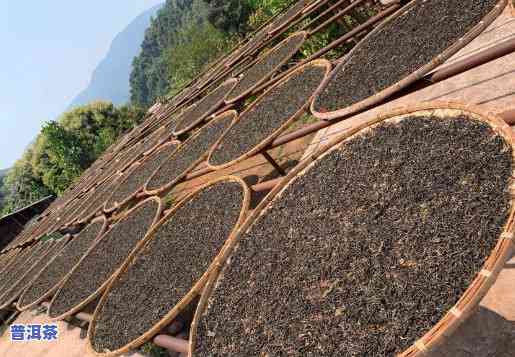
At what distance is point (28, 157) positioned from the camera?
3144 cm

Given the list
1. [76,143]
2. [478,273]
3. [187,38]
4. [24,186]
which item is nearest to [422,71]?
[478,273]

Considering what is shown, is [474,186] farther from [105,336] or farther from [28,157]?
[28,157]

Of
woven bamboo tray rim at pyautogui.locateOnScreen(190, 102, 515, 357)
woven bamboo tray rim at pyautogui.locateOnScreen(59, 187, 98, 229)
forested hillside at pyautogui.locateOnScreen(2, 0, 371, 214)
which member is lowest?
woven bamboo tray rim at pyautogui.locateOnScreen(190, 102, 515, 357)

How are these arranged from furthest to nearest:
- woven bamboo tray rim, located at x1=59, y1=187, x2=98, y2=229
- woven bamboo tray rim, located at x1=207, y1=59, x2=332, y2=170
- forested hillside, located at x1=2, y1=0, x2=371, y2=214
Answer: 1. forested hillside, located at x1=2, y1=0, x2=371, y2=214
2. woven bamboo tray rim, located at x1=59, y1=187, x2=98, y2=229
3. woven bamboo tray rim, located at x1=207, y1=59, x2=332, y2=170

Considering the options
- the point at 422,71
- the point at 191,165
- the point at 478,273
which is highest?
the point at 191,165

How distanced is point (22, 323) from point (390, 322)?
7.67m

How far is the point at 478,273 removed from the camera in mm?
1178

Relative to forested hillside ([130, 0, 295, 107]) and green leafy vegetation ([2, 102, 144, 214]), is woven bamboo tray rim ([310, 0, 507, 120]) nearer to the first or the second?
forested hillside ([130, 0, 295, 107])

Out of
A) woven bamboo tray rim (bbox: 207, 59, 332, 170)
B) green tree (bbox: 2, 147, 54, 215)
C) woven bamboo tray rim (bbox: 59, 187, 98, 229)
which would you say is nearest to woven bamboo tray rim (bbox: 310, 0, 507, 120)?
woven bamboo tray rim (bbox: 207, 59, 332, 170)

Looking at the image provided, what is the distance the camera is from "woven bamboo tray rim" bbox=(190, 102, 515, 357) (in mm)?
1117

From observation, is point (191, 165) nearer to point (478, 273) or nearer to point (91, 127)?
point (478, 273)

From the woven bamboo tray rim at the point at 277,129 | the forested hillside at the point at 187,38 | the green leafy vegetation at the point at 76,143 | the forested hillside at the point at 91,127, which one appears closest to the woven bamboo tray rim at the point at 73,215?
the woven bamboo tray rim at the point at 277,129

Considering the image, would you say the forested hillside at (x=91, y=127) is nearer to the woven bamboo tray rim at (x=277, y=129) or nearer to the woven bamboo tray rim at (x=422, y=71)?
the woven bamboo tray rim at (x=277, y=129)

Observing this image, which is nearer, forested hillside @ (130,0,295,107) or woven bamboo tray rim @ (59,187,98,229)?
woven bamboo tray rim @ (59,187,98,229)
